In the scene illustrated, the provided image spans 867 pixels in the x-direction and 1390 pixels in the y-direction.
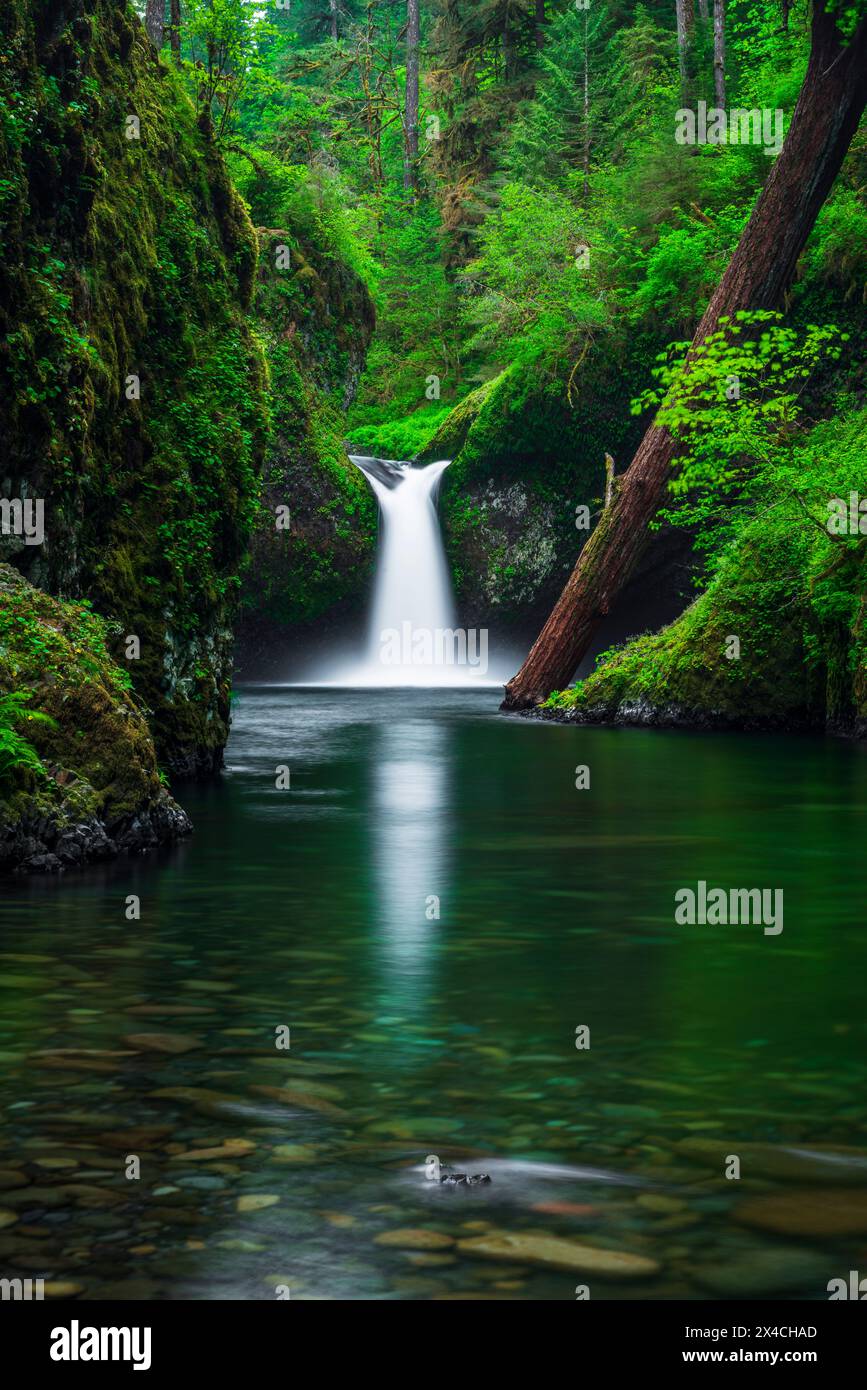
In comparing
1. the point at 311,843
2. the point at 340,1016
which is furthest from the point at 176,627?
the point at 340,1016

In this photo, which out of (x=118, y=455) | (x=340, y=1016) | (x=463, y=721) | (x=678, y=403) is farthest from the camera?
(x=463, y=721)

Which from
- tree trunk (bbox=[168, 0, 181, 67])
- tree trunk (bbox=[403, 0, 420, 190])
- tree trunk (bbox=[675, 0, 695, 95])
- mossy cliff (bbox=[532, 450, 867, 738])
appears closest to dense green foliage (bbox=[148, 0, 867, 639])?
tree trunk (bbox=[168, 0, 181, 67])

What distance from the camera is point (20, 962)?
7074 millimetres

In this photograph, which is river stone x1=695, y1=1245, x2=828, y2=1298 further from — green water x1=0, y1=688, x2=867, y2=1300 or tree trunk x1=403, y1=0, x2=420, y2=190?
tree trunk x1=403, y1=0, x2=420, y2=190

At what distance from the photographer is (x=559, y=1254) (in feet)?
12.4

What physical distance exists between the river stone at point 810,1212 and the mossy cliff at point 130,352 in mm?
9020

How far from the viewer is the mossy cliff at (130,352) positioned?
466 inches

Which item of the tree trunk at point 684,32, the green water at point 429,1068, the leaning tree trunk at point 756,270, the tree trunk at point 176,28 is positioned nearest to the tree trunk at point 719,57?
the tree trunk at point 684,32

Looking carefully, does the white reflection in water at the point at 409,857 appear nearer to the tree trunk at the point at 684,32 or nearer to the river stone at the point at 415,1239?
the river stone at the point at 415,1239

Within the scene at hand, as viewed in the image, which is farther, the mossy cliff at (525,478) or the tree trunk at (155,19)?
the mossy cliff at (525,478)

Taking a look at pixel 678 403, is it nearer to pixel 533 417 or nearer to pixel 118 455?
pixel 118 455

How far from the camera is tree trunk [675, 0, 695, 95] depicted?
128ft

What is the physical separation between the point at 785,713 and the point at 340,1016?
54.0 ft

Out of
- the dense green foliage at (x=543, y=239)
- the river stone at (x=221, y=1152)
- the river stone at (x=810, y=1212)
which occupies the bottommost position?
the river stone at (x=810, y=1212)
